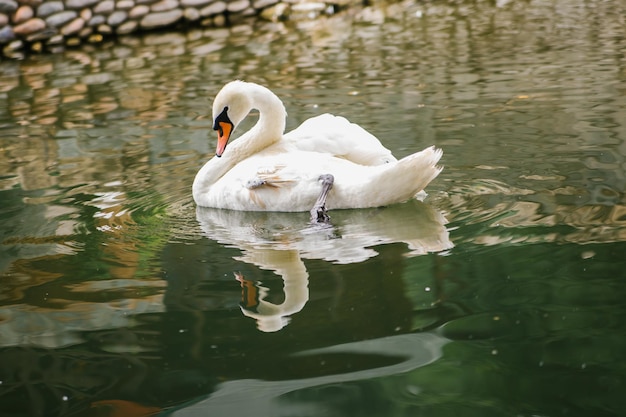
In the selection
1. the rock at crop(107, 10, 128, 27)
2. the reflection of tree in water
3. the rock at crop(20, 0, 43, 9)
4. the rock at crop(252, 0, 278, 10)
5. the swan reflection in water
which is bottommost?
the rock at crop(252, 0, 278, 10)

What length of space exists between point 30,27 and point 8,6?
17.3 inches

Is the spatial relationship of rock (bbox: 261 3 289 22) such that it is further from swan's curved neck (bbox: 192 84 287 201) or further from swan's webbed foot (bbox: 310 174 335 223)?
swan's webbed foot (bbox: 310 174 335 223)

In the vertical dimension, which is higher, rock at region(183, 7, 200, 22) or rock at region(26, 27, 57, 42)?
rock at region(26, 27, 57, 42)

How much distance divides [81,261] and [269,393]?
1903 millimetres

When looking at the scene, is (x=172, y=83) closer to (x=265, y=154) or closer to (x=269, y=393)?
(x=265, y=154)

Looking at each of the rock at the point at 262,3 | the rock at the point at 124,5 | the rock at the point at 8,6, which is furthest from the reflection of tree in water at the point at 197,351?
the rock at the point at 262,3

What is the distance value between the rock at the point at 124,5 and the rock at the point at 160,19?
276mm

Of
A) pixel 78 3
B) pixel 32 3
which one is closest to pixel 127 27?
pixel 78 3

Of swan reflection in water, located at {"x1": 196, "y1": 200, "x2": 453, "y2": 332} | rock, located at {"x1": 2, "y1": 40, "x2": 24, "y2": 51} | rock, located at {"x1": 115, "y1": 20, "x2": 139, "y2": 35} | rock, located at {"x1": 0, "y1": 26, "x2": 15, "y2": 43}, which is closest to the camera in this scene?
swan reflection in water, located at {"x1": 196, "y1": 200, "x2": 453, "y2": 332}

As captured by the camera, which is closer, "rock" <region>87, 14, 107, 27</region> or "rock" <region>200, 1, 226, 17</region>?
"rock" <region>87, 14, 107, 27</region>

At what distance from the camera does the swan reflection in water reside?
4.14 meters

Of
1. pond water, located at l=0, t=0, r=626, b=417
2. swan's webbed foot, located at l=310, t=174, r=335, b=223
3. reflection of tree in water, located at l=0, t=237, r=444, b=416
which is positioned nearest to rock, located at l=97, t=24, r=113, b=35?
pond water, located at l=0, t=0, r=626, b=417

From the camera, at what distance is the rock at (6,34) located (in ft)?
46.8

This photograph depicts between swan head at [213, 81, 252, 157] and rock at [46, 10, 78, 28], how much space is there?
978 cm
